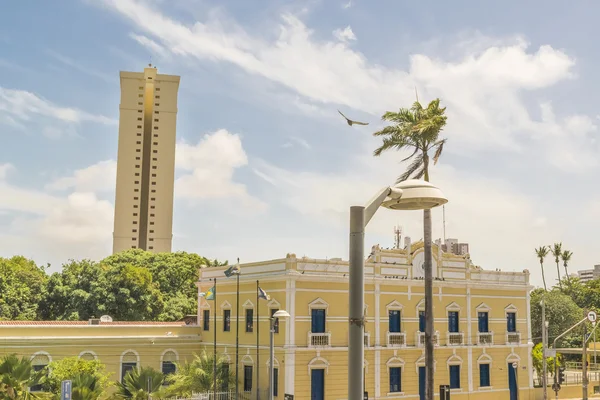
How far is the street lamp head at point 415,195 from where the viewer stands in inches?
234

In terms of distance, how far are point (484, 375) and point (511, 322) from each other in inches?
154

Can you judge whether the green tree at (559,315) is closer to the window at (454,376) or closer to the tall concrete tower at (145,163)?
the window at (454,376)

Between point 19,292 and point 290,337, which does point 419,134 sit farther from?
point 19,292

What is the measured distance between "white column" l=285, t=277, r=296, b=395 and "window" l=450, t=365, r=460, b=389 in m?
10.1

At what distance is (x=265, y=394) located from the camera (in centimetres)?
3300

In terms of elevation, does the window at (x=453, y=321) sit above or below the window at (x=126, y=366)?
above

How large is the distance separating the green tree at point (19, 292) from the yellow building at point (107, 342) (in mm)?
14817

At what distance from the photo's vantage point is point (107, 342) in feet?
117

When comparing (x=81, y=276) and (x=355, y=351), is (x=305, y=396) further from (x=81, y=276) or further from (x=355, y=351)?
(x=355, y=351)

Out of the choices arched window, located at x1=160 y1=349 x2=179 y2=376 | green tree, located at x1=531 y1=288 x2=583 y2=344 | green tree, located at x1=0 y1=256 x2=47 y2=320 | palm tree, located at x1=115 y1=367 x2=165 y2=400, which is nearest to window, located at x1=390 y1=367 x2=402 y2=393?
arched window, located at x1=160 y1=349 x2=179 y2=376

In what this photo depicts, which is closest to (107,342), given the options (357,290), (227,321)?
(227,321)

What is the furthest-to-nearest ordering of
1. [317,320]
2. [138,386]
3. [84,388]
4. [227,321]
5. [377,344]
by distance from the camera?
[227,321] → [377,344] → [317,320] → [138,386] → [84,388]

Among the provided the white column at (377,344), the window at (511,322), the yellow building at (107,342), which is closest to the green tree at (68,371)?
the yellow building at (107,342)

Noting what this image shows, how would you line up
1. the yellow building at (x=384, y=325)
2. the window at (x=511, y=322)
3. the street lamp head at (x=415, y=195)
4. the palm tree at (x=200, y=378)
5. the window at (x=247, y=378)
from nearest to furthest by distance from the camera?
the street lamp head at (x=415, y=195), the palm tree at (x=200, y=378), the yellow building at (x=384, y=325), the window at (x=247, y=378), the window at (x=511, y=322)
